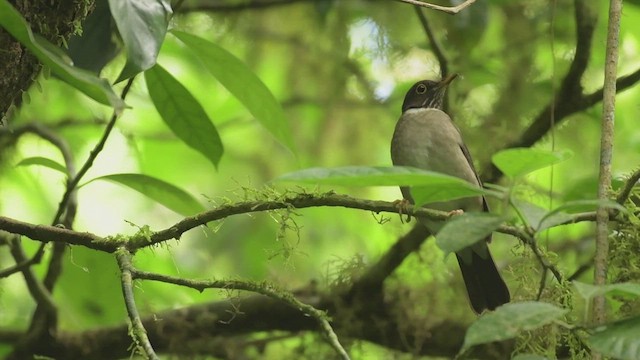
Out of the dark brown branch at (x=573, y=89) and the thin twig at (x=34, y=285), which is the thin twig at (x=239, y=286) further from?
the dark brown branch at (x=573, y=89)

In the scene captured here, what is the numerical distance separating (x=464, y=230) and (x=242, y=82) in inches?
49.9

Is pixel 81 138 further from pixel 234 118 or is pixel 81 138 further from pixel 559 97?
pixel 559 97

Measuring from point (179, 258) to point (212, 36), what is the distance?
3.86 ft

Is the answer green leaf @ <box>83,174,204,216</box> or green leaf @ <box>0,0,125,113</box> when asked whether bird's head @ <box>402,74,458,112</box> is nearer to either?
green leaf @ <box>83,174,204,216</box>

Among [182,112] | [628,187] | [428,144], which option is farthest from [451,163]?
[628,187]

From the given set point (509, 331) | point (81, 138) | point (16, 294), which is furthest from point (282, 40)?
point (509, 331)

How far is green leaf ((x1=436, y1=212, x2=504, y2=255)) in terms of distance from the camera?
58.4 inches

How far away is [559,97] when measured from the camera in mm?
3078

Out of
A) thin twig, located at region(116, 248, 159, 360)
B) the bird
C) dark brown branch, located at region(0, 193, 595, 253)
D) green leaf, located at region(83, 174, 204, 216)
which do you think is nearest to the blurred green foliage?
the bird

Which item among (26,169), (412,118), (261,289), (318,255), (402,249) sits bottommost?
(261,289)

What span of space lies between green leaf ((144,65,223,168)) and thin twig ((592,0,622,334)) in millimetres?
1182

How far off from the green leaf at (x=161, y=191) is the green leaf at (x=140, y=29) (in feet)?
2.81

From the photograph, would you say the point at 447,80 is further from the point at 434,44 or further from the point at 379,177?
the point at 379,177

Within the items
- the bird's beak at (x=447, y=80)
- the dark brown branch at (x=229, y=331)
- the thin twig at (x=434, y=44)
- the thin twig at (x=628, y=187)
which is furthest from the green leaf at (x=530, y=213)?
the bird's beak at (x=447, y=80)
